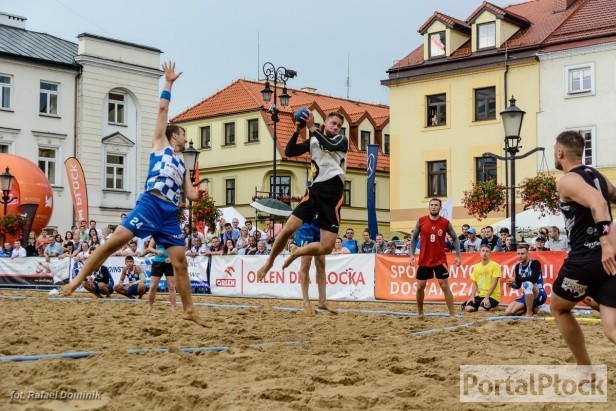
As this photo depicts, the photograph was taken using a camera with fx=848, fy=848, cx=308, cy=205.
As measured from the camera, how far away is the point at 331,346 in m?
8.20

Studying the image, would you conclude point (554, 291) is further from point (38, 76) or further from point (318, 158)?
point (38, 76)

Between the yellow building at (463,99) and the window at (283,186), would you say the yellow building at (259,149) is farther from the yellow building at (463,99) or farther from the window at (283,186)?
the yellow building at (463,99)

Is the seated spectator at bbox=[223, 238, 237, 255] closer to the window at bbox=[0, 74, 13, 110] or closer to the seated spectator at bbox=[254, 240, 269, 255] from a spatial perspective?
the seated spectator at bbox=[254, 240, 269, 255]

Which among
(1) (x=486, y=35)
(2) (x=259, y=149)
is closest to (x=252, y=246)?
(1) (x=486, y=35)

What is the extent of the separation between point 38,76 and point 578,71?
25.3 m

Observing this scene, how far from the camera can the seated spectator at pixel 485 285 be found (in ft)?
52.2

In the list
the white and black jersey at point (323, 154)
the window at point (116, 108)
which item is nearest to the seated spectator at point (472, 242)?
the white and black jersey at point (323, 154)

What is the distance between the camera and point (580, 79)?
116 feet

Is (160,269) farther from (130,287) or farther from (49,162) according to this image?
(49,162)

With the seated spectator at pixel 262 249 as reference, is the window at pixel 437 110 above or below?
above

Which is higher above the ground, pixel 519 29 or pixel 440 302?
pixel 519 29

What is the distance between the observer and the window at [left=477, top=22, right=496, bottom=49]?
3816 cm

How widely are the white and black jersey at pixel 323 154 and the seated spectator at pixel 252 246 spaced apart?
11.9 metres

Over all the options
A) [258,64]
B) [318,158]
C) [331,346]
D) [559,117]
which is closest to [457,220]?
[559,117]
